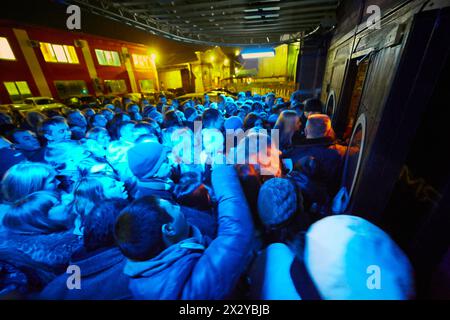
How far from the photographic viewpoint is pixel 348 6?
14.3ft

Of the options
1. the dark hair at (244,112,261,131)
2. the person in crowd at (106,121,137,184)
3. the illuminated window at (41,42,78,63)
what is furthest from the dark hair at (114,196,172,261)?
the illuminated window at (41,42,78,63)

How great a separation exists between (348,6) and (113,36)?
23907 millimetres

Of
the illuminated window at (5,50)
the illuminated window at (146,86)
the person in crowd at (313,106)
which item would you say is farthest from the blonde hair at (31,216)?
the illuminated window at (146,86)

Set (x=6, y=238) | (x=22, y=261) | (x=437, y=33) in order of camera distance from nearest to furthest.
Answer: (x=437, y=33)
(x=22, y=261)
(x=6, y=238)

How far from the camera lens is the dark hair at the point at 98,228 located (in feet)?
5.22

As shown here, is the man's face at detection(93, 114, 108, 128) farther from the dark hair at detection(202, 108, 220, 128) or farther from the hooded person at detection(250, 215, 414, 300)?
the hooded person at detection(250, 215, 414, 300)

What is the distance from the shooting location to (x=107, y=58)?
18938 millimetres

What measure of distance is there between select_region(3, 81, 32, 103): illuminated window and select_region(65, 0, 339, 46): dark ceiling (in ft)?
41.8

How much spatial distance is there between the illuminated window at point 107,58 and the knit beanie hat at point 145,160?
2262 cm

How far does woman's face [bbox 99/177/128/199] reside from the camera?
6.18 feet

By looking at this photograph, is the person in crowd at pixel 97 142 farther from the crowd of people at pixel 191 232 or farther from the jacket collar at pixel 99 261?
the jacket collar at pixel 99 261

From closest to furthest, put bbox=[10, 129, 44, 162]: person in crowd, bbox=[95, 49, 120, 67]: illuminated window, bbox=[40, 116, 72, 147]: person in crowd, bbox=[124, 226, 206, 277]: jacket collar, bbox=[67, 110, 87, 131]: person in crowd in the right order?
bbox=[124, 226, 206, 277]: jacket collar < bbox=[10, 129, 44, 162]: person in crowd < bbox=[40, 116, 72, 147]: person in crowd < bbox=[67, 110, 87, 131]: person in crowd < bbox=[95, 49, 120, 67]: illuminated window

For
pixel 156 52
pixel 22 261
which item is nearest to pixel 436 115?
pixel 22 261

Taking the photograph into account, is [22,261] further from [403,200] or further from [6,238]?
[403,200]
